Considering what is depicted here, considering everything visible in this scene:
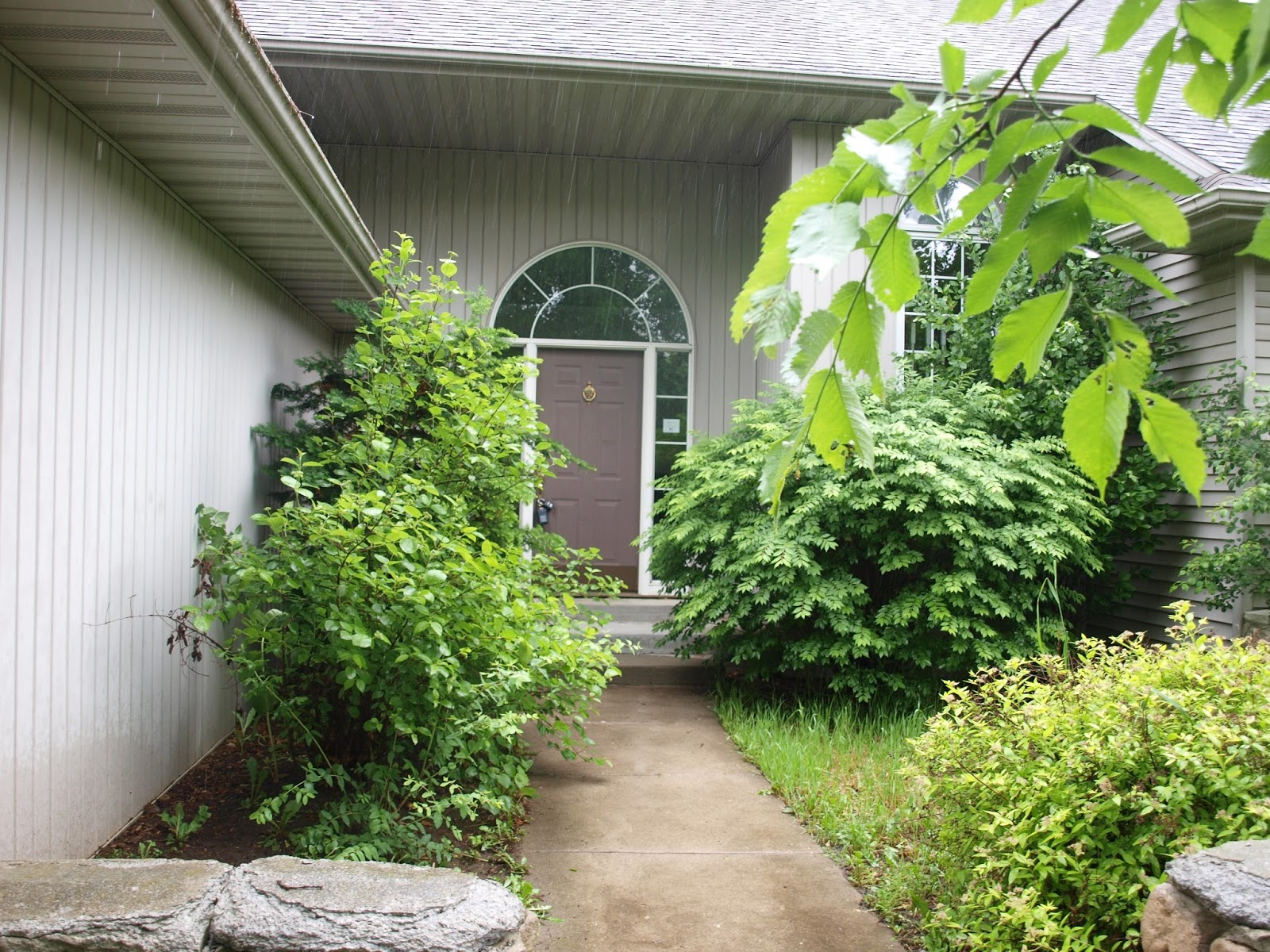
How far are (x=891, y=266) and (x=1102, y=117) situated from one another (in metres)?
0.25

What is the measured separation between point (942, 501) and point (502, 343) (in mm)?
2651

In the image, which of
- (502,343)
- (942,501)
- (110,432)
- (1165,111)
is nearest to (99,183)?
(110,432)

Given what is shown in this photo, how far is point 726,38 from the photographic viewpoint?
309 inches

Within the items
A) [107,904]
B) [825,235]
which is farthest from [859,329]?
[107,904]

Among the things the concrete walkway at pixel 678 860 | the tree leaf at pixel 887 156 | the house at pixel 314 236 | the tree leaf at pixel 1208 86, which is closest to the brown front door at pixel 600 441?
the house at pixel 314 236

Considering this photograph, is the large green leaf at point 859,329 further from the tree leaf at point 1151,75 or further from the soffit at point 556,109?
the soffit at point 556,109

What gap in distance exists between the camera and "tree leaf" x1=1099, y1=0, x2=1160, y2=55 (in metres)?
1.07

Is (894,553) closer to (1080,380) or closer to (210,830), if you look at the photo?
(1080,380)

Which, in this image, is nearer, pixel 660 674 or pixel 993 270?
pixel 993 270

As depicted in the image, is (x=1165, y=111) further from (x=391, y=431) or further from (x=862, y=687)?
(x=391, y=431)

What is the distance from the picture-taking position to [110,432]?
3689 millimetres

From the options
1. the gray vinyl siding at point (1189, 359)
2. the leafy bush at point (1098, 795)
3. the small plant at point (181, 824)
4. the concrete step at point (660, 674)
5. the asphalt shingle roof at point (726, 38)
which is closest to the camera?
the leafy bush at point (1098, 795)

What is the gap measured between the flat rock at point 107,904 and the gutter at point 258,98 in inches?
90.8

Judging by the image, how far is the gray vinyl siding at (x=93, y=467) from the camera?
300 cm
